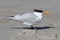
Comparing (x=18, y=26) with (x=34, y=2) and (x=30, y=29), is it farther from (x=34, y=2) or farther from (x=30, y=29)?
(x=34, y=2)

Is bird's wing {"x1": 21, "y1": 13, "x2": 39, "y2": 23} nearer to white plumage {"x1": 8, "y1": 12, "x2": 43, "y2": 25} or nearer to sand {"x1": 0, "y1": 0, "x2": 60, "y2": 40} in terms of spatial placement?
white plumage {"x1": 8, "y1": 12, "x2": 43, "y2": 25}

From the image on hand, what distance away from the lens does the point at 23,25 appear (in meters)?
10.1

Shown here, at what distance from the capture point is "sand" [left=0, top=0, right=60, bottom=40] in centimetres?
853

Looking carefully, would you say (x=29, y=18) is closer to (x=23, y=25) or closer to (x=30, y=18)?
(x=30, y=18)

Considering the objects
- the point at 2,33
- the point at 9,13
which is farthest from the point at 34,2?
the point at 2,33

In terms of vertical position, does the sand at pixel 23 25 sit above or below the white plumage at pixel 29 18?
below

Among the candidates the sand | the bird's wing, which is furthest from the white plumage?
the sand

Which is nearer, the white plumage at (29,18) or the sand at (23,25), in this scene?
the sand at (23,25)

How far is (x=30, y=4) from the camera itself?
45.8 feet

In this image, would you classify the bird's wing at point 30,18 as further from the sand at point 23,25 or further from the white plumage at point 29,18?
the sand at point 23,25

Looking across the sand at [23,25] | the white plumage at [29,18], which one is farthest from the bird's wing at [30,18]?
the sand at [23,25]

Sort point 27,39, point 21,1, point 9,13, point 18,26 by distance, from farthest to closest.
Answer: point 21,1 < point 9,13 < point 18,26 < point 27,39

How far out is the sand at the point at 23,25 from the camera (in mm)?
8531

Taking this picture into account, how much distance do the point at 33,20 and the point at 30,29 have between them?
0.33 m
